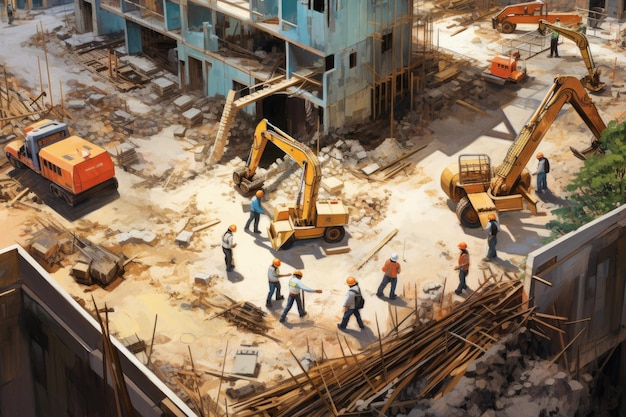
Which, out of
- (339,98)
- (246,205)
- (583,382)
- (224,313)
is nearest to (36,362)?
(224,313)

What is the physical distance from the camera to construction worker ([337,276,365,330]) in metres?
27.6

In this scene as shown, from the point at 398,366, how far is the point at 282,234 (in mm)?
7606

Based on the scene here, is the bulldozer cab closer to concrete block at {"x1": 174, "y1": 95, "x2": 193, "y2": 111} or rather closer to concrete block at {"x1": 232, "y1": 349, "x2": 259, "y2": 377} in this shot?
concrete block at {"x1": 232, "y1": 349, "x2": 259, "y2": 377}

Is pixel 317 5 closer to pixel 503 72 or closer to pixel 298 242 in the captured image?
pixel 503 72

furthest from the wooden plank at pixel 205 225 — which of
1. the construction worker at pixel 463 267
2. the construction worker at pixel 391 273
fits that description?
the construction worker at pixel 463 267

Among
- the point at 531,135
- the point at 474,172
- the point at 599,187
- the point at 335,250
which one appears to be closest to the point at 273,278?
Result: the point at 335,250

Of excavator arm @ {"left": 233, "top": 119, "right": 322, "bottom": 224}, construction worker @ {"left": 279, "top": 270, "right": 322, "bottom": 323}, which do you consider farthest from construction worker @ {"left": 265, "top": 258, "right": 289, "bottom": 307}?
excavator arm @ {"left": 233, "top": 119, "right": 322, "bottom": 224}

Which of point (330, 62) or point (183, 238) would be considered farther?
point (330, 62)

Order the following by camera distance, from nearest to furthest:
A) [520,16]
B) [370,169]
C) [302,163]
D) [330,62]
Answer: [302,163] < [370,169] < [330,62] < [520,16]

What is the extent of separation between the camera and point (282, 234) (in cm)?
3222

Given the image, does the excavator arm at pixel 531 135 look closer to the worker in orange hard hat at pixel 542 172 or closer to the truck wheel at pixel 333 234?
the worker in orange hard hat at pixel 542 172

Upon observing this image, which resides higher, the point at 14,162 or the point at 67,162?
the point at 67,162

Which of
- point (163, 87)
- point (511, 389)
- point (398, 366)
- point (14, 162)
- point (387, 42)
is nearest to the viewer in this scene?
point (511, 389)

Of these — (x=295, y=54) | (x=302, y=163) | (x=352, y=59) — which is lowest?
(x=302, y=163)
